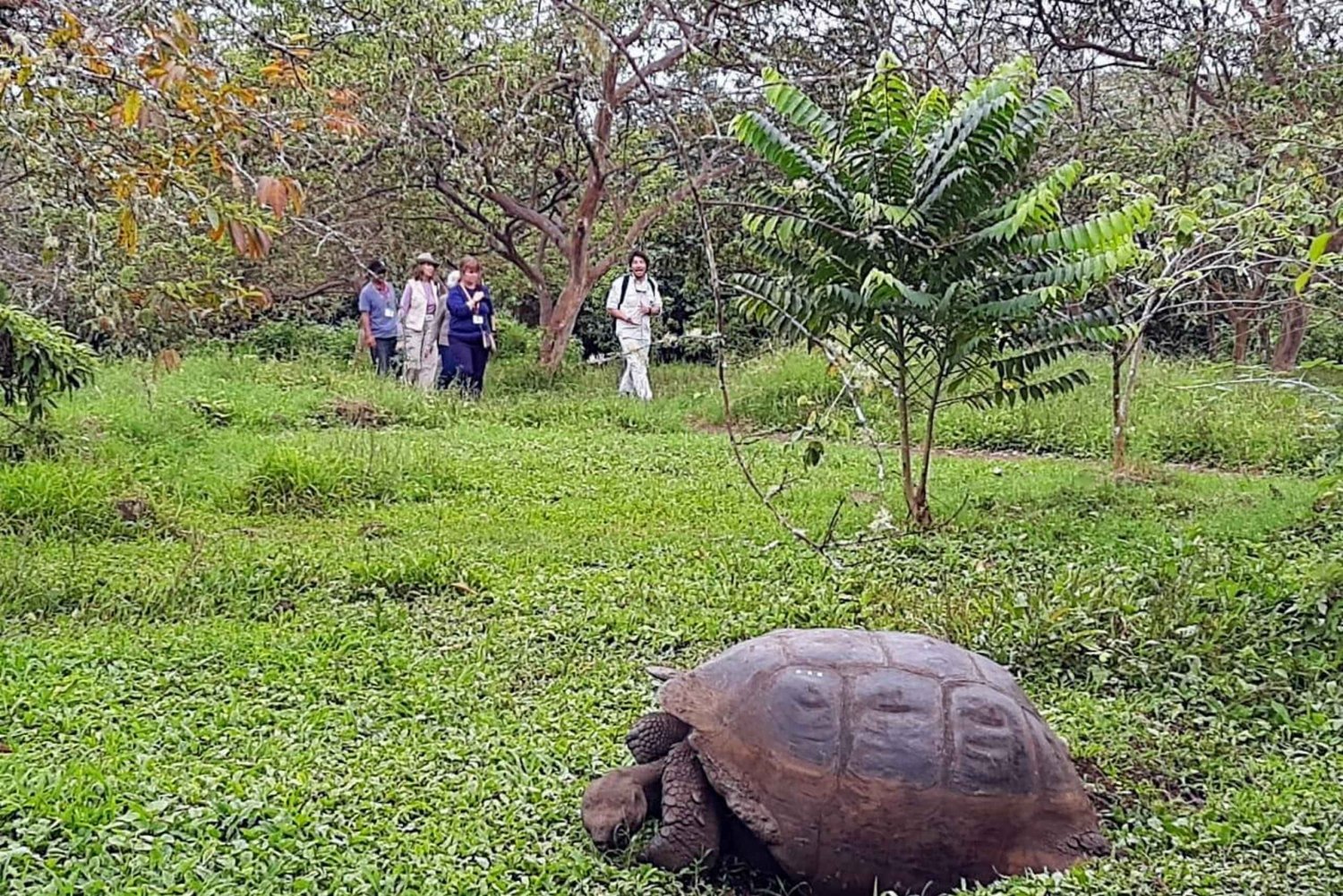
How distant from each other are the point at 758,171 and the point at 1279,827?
42.0 feet

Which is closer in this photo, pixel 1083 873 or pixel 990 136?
pixel 1083 873

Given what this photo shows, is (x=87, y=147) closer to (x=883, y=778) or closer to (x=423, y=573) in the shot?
(x=423, y=573)

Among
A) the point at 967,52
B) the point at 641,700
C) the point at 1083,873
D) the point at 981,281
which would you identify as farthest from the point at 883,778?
the point at 967,52

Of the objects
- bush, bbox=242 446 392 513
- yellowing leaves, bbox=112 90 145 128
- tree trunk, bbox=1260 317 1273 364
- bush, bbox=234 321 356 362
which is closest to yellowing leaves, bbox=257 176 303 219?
yellowing leaves, bbox=112 90 145 128

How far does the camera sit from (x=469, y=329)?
1509 cm

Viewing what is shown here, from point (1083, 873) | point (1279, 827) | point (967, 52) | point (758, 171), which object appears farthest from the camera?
point (758, 171)

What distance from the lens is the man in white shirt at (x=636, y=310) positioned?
14.7m

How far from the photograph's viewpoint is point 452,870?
3.61 m

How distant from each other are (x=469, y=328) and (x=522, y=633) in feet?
32.0

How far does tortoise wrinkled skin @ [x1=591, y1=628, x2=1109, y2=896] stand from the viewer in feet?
11.9

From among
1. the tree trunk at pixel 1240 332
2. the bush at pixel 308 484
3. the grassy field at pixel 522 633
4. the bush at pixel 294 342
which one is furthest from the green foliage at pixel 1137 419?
the bush at pixel 294 342

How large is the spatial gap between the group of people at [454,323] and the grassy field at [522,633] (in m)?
4.45

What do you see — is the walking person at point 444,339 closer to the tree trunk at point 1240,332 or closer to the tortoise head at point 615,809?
the tree trunk at point 1240,332

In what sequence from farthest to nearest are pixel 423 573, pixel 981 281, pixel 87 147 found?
pixel 981 281 < pixel 423 573 < pixel 87 147
